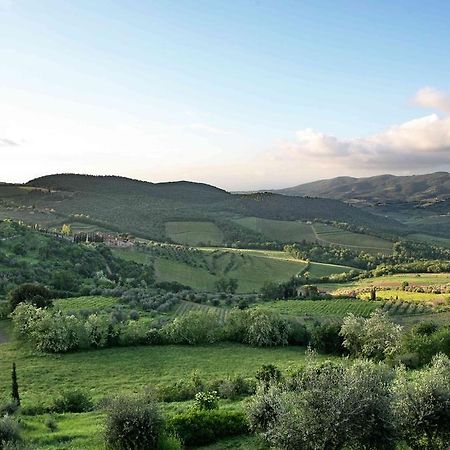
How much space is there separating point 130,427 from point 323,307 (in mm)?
76890

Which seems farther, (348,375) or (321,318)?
(321,318)

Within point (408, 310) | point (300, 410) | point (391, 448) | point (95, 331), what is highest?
point (300, 410)

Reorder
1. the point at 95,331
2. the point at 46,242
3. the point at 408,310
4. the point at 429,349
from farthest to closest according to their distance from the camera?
1. the point at 46,242
2. the point at 408,310
3. the point at 95,331
4. the point at 429,349

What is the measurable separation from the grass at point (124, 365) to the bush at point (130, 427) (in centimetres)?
1930

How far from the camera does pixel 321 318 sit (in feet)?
275

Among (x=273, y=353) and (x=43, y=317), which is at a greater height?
(x=43, y=317)

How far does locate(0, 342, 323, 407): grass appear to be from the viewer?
4572 centimetres

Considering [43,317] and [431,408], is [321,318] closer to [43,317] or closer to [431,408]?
[43,317]

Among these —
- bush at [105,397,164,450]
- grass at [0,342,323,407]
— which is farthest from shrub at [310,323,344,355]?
bush at [105,397,164,450]

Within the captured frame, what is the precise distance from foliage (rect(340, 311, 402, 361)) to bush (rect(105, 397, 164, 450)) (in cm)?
3616

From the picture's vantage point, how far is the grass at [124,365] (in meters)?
45.7

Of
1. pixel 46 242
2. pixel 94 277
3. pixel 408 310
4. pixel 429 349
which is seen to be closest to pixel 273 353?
pixel 429 349

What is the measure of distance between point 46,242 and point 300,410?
4377 inches

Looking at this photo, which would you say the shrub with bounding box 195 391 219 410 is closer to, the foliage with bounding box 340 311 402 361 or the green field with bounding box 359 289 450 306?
the foliage with bounding box 340 311 402 361
